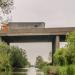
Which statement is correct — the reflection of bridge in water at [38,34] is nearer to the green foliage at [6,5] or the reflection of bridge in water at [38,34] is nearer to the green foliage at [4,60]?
the green foliage at [4,60]

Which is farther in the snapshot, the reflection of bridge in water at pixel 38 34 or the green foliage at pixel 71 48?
the reflection of bridge in water at pixel 38 34

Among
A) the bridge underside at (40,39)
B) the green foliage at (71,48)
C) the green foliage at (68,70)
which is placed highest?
the bridge underside at (40,39)

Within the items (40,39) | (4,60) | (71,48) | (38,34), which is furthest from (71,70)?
(40,39)

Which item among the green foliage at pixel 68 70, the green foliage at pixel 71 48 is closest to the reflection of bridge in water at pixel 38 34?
the green foliage at pixel 71 48

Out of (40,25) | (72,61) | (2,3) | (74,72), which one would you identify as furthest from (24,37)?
Answer: (2,3)

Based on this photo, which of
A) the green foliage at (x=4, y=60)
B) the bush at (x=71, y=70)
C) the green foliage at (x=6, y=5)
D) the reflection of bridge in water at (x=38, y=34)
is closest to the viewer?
the green foliage at (x=6, y=5)

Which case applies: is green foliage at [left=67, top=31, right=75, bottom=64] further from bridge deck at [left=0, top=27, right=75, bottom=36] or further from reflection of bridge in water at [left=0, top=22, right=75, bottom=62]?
bridge deck at [left=0, top=27, right=75, bottom=36]

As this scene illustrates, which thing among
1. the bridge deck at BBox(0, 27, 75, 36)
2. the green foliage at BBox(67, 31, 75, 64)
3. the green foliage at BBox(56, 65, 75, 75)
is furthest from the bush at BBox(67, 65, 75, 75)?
the bridge deck at BBox(0, 27, 75, 36)

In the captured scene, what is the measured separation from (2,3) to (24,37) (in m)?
54.1

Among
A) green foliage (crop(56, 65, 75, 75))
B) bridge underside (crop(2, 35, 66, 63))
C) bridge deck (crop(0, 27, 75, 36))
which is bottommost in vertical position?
green foliage (crop(56, 65, 75, 75))

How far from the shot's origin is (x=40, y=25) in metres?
83.0

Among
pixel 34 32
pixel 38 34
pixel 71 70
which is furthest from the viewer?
pixel 34 32

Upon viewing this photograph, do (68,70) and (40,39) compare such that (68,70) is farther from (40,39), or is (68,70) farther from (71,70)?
(40,39)

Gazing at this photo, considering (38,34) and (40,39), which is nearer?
(38,34)
